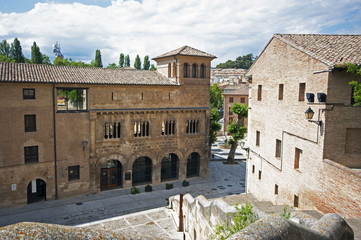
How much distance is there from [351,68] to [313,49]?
12.0ft

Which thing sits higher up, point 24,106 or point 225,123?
point 24,106

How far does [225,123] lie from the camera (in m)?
62.8

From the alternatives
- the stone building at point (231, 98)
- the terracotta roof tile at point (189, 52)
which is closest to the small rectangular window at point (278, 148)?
the terracotta roof tile at point (189, 52)

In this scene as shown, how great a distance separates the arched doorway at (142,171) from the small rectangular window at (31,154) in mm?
8931

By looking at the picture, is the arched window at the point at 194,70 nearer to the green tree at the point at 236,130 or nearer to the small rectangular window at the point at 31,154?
the green tree at the point at 236,130

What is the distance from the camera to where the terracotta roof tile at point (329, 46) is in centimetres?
1412

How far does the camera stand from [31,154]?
2381cm

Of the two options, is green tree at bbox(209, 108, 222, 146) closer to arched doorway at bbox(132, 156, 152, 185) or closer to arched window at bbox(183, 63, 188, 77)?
arched window at bbox(183, 63, 188, 77)

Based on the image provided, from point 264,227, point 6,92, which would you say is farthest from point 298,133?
point 6,92

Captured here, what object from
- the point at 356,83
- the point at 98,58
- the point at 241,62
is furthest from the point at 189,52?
the point at 241,62

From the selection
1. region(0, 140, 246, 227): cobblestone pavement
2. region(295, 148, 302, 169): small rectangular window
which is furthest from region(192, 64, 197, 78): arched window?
region(295, 148, 302, 169): small rectangular window

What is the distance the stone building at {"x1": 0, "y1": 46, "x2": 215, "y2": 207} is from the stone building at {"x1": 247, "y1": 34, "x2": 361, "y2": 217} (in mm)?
10349

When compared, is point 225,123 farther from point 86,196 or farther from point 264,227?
point 264,227

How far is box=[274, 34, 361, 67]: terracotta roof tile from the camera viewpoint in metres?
14.1
